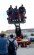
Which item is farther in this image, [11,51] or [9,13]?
[9,13]

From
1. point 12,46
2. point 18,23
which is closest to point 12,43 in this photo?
point 12,46

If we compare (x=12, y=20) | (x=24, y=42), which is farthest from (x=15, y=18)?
(x=24, y=42)

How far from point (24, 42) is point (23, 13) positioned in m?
7.95

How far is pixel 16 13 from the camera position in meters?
A: 39.8

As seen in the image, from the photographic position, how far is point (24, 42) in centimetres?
3222

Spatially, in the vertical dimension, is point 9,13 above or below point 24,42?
above

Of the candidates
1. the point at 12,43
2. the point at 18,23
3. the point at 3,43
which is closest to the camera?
the point at 3,43

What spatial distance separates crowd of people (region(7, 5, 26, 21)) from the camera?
39.4 m

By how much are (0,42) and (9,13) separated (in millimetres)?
28499

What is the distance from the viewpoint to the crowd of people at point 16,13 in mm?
39438

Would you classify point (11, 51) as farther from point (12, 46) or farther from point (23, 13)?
point (23, 13)

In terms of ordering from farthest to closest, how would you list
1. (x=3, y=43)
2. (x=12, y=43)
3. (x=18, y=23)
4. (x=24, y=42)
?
(x=18, y=23), (x=24, y=42), (x=12, y=43), (x=3, y=43)

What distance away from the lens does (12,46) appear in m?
13.6

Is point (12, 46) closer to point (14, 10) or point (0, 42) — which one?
point (0, 42)
